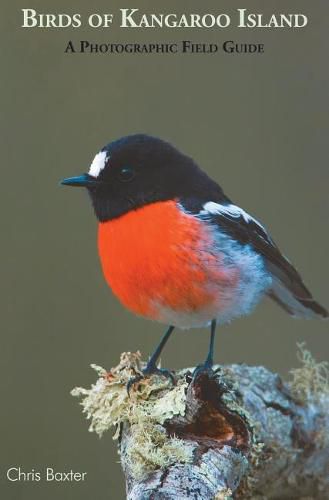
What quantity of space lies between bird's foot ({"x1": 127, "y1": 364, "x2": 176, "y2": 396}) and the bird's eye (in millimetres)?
957

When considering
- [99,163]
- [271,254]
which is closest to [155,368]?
[271,254]

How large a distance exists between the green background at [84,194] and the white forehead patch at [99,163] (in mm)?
739

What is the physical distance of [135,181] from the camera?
12.9 feet

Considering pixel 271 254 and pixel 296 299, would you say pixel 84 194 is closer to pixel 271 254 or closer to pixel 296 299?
pixel 271 254

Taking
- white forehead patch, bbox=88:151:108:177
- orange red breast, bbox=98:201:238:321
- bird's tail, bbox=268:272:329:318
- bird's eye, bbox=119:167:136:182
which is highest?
white forehead patch, bbox=88:151:108:177

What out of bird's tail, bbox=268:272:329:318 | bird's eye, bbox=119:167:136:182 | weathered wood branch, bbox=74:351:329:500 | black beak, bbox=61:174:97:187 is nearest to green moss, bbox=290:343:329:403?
weathered wood branch, bbox=74:351:329:500

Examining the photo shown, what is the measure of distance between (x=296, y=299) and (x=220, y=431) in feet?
5.23

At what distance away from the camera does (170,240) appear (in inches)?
144

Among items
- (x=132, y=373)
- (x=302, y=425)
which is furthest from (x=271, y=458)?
(x=132, y=373)

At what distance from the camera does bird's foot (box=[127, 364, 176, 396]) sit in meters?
3.36

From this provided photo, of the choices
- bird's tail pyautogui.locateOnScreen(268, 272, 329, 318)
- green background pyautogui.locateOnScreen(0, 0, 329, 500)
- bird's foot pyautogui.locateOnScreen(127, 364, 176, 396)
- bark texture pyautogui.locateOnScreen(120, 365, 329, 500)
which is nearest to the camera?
bark texture pyautogui.locateOnScreen(120, 365, 329, 500)

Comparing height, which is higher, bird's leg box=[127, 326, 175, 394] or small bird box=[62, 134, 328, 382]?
small bird box=[62, 134, 328, 382]

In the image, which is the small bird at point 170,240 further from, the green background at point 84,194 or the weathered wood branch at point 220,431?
the green background at point 84,194

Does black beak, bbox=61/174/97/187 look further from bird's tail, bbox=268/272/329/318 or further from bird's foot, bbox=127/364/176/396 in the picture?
bird's tail, bbox=268/272/329/318
